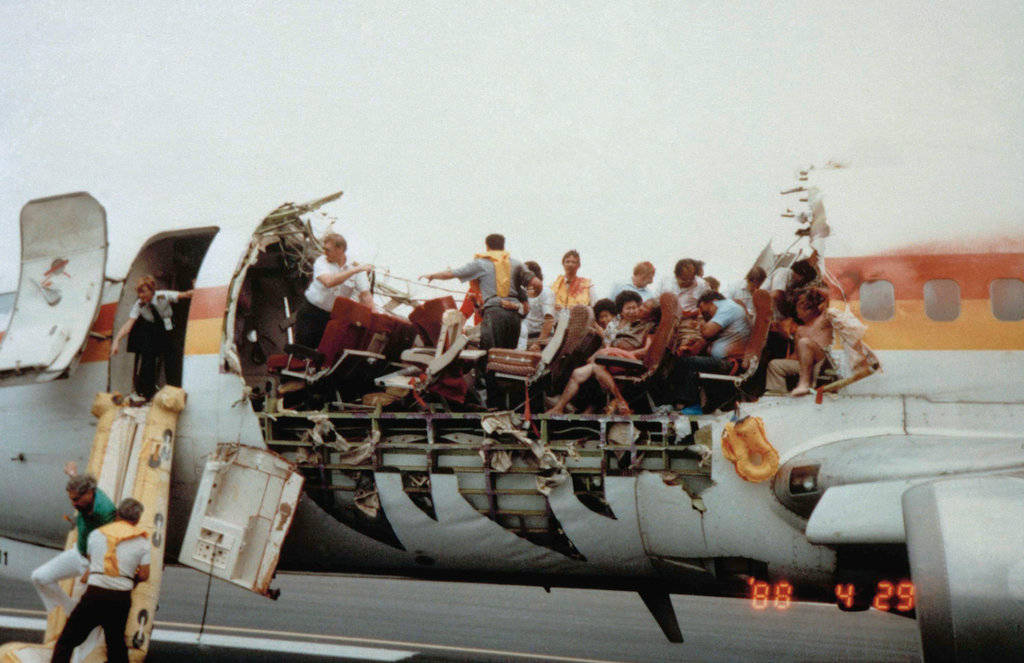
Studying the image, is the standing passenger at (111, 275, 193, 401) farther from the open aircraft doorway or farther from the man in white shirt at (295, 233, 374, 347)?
the man in white shirt at (295, 233, 374, 347)

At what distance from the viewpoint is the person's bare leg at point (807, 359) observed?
23.5 ft

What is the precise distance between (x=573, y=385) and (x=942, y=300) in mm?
2980

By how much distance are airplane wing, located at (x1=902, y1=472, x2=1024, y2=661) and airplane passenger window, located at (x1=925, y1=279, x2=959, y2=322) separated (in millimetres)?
1821

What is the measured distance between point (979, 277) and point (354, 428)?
5.29 metres

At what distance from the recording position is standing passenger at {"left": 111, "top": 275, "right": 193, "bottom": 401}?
8812mm

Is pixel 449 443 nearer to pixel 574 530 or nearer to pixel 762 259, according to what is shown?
pixel 574 530

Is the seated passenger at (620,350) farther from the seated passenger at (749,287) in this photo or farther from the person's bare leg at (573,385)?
the seated passenger at (749,287)

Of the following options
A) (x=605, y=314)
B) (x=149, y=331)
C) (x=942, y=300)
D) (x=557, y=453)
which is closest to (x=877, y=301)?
(x=942, y=300)

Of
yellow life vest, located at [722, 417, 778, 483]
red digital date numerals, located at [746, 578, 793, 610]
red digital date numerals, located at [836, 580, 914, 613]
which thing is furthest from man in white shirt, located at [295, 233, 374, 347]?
red digital date numerals, located at [836, 580, 914, 613]

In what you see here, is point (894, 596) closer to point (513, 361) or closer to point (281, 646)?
point (513, 361)

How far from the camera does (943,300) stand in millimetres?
7109

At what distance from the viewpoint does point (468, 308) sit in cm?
936

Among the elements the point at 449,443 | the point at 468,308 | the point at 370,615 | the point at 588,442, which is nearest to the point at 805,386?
the point at 588,442

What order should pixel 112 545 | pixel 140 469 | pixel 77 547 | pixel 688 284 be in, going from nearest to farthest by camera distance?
pixel 112 545, pixel 77 547, pixel 140 469, pixel 688 284
